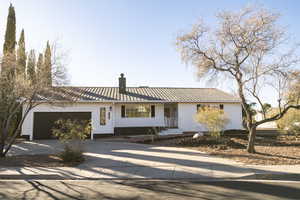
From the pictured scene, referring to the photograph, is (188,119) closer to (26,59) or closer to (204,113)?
(204,113)

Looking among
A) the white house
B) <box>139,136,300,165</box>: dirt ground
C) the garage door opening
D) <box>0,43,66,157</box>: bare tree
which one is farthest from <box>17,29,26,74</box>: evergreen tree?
<box>139,136,300,165</box>: dirt ground

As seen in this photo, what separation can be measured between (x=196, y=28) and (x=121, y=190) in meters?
8.86

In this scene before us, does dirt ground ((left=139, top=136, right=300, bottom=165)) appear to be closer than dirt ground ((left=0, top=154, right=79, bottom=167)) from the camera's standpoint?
No

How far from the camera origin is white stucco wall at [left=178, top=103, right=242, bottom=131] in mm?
19703

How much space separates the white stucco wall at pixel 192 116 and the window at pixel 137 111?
2909 millimetres

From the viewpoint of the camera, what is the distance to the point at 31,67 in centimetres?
1066

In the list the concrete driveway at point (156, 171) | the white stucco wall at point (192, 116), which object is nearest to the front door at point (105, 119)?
the white stucco wall at point (192, 116)

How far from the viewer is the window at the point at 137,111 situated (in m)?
19.5

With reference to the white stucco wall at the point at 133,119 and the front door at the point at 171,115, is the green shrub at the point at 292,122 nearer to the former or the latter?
the white stucco wall at the point at 133,119

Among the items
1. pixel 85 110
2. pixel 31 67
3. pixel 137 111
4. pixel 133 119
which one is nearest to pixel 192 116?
pixel 137 111

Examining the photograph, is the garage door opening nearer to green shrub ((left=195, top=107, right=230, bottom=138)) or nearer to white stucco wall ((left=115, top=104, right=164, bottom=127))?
white stucco wall ((left=115, top=104, right=164, bottom=127))

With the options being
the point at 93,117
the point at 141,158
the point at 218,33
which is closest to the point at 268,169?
the point at 141,158

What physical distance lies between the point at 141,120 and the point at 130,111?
4.64 ft

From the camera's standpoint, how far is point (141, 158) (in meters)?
9.34
